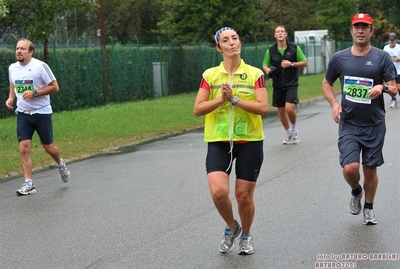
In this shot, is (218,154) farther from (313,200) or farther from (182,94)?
(182,94)

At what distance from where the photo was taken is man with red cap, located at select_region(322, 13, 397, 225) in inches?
313

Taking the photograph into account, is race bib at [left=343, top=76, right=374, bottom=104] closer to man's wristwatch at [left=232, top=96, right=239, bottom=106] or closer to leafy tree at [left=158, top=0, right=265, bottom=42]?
man's wristwatch at [left=232, top=96, right=239, bottom=106]

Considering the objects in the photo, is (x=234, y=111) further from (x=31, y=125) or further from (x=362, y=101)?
(x=31, y=125)

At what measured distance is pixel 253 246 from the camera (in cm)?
735

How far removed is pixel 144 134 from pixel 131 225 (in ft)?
33.2

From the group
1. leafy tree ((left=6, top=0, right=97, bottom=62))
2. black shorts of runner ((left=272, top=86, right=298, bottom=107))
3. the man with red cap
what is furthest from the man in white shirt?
leafy tree ((left=6, top=0, right=97, bottom=62))

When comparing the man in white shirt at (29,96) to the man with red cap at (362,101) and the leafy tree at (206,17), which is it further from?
the leafy tree at (206,17)

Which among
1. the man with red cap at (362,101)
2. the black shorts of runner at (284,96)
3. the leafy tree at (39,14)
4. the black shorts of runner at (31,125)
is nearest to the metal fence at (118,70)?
the leafy tree at (39,14)

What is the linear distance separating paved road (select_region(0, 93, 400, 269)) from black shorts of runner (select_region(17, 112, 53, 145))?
720 mm

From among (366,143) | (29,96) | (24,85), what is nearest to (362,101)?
(366,143)

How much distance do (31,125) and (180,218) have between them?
3257 mm

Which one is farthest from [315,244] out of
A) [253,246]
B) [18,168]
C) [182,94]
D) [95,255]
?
[182,94]

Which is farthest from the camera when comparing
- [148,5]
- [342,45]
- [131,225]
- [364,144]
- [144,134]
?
[342,45]

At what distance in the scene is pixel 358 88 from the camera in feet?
26.4
